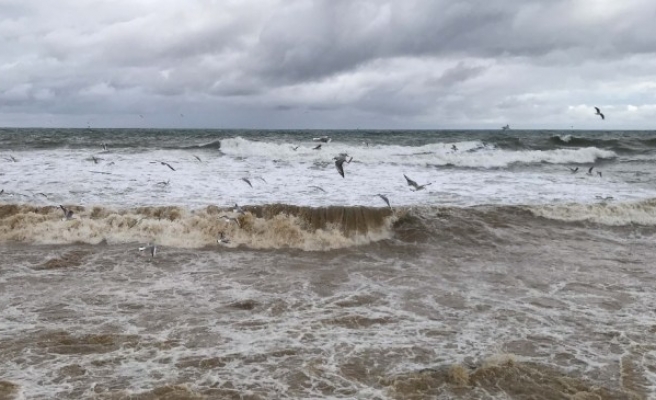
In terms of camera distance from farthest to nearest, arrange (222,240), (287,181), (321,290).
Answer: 1. (287,181)
2. (222,240)
3. (321,290)

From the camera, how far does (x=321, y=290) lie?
8070 millimetres

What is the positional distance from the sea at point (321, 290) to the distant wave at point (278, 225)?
52 millimetres

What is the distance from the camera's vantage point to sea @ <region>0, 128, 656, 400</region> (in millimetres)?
5289

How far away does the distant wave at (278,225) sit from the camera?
36.0 feet

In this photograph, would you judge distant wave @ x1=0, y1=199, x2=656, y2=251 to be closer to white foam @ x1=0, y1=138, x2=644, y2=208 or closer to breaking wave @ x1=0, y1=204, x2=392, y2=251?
breaking wave @ x1=0, y1=204, x2=392, y2=251

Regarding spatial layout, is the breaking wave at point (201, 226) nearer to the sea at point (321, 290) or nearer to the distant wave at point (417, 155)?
the sea at point (321, 290)

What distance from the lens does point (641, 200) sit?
15023 millimetres

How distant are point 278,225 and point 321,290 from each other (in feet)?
11.8

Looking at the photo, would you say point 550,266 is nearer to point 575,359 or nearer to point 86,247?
point 575,359

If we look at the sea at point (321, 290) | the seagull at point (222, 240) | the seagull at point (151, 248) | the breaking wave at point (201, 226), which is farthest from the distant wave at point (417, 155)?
the seagull at point (151, 248)

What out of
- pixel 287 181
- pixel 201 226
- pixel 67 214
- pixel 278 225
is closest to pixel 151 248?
pixel 201 226

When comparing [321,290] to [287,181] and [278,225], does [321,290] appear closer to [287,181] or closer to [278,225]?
[278,225]

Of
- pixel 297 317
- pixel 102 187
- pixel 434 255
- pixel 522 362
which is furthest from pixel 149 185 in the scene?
pixel 522 362

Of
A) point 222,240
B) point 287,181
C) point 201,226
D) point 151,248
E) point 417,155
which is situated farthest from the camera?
point 417,155
